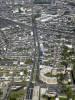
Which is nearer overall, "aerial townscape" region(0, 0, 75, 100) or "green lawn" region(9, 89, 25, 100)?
"green lawn" region(9, 89, 25, 100)

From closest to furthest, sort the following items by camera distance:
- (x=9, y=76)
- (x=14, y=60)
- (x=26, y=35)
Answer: (x=9, y=76)
(x=14, y=60)
(x=26, y=35)

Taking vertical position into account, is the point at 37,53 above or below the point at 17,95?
below

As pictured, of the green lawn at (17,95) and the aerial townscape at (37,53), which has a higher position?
the green lawn at (17,95)

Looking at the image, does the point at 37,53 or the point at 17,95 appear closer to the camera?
the point at 17,95

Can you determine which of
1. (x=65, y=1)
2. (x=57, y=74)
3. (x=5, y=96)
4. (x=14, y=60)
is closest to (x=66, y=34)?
(x=14, y=60)

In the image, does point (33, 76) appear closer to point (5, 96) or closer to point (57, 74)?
point (57, 74)

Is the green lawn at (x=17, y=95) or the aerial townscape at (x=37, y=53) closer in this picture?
the green lawn at (x=17, y=95)

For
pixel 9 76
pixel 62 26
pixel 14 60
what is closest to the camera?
pixel 9 76

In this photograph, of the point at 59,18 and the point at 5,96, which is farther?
the point at 59,18
